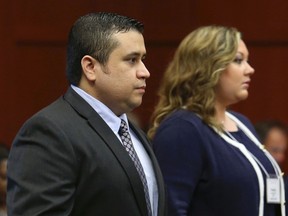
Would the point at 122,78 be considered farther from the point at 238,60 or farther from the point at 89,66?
the point at 238,60

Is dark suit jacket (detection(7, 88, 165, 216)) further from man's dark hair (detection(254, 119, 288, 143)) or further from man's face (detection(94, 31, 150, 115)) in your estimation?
man's dark hair (detection(254, 119, 288, 143))

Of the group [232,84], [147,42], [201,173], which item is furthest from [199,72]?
[147,42]

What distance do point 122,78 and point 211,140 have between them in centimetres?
116

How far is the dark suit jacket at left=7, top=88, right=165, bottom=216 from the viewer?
147 inches

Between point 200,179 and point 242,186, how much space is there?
18 cm

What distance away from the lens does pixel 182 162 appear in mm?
4973

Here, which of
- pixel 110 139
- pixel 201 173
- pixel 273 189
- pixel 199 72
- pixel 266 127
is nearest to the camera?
pixel 110 139

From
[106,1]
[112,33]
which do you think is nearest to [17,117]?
[106,1]

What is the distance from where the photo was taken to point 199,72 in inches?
205

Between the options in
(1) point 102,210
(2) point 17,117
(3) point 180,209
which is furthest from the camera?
(2) point 17,117

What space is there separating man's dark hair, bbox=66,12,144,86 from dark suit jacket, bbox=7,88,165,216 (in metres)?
0.15

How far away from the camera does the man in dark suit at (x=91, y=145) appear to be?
3.74 m

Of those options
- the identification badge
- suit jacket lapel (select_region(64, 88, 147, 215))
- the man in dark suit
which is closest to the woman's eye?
the identification badge

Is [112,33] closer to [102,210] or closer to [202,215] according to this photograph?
[102,210]
